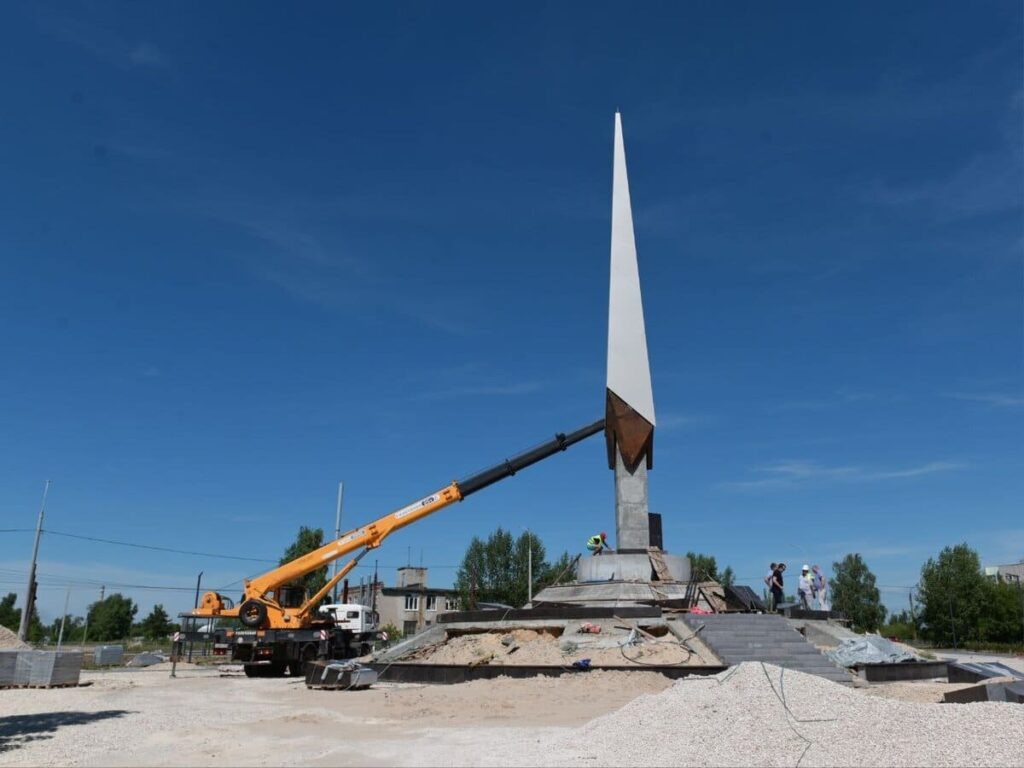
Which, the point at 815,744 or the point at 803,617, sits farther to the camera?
the point at 803,617

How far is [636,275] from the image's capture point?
26.2 meters

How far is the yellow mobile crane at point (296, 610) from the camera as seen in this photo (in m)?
22.9

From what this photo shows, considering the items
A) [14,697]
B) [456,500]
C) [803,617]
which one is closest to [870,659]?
[803,617]

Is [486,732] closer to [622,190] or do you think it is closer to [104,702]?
[104,702]

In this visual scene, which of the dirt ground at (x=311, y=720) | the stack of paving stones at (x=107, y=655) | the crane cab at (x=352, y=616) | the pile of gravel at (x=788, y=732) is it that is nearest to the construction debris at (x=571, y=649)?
the dirt ground at (x=311, y=720)

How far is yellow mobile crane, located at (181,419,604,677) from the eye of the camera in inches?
903

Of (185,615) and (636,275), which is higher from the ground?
(636,275)

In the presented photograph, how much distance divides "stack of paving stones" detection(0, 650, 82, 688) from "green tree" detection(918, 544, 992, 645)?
49417mm

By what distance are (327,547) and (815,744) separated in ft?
60.5

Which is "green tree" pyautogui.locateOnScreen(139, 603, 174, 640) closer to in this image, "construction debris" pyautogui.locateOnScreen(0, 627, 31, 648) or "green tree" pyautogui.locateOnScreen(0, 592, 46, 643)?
"green tree" pyautogui.locateOnScreen(0, 592, 46, 643)

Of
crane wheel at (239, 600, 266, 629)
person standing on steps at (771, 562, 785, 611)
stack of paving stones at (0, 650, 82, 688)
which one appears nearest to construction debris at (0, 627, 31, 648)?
stack of paving stones at (0, 650, 82, 688)

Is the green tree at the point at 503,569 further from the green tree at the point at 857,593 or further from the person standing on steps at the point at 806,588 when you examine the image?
the person standing on steps at the point at 806,588

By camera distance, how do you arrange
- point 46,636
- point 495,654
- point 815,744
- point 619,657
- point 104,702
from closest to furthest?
point 815,744, point 104,702, point 619,657, point 495,654, point 46,636

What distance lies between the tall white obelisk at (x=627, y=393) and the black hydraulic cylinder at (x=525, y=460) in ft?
3.27
